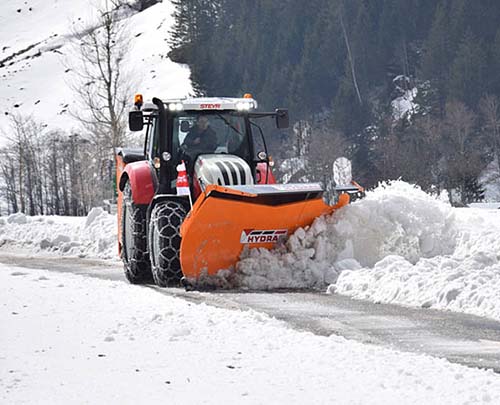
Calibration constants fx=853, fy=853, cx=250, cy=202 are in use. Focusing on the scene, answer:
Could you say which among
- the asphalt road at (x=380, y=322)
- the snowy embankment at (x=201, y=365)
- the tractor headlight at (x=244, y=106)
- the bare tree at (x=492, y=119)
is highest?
the bare tree at (x=492, y=119)

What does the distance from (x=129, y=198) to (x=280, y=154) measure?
48423mm

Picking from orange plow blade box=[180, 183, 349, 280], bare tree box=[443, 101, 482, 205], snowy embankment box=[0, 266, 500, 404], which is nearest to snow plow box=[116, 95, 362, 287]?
Answer: orange plow blade box=[180, 183, 349, 280]

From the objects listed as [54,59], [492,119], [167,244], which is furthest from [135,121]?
[54,59]

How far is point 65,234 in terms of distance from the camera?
17672 millimetres

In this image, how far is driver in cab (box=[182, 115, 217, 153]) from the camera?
1004 centimetres

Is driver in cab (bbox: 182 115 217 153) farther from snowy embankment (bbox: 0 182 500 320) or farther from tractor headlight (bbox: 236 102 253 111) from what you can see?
snowy embankment (bbox: 0 182 500 320)

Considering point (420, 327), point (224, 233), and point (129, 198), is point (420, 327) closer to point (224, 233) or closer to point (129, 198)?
point (224, 233)

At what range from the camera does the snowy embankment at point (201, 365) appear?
4270 mm

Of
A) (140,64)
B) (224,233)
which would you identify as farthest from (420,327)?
(140,64)

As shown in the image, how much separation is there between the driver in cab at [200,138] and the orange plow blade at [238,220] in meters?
1.31

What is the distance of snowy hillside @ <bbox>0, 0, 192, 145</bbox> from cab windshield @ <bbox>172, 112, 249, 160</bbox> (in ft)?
195

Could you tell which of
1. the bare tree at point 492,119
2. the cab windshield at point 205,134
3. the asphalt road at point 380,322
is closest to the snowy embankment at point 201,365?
the asphalt road at point 380,322

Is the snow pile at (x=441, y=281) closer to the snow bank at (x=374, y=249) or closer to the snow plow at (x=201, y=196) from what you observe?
the snow bank at (x=374, y=249)

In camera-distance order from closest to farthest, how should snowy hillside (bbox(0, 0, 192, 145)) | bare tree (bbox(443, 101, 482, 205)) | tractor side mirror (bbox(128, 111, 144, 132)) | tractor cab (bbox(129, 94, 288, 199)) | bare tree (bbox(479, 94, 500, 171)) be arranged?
tractor cab (bbox(129, 94, 288, 199))
tractor side mirror (bbox(128, 111, 144, 132))
bare tree (bbox(443, 101, 482, 205))
bare tree (bbox(479, 94, 500, 171))
snowy hillside (bbox(0, 0, 192, 145))
